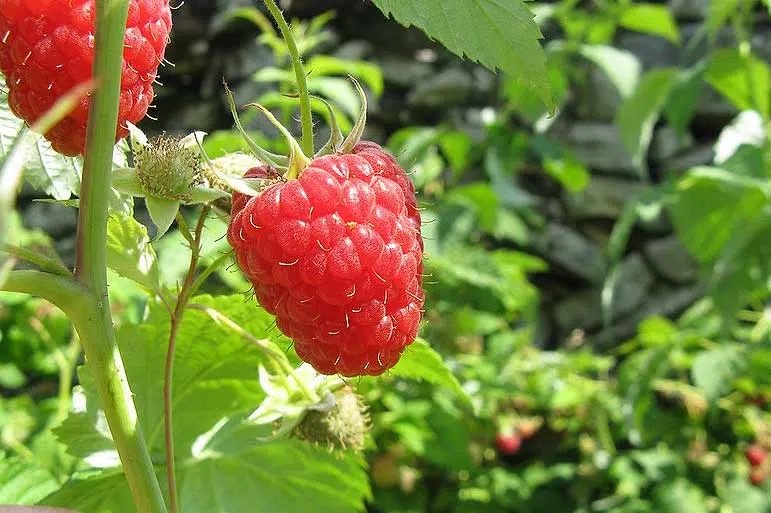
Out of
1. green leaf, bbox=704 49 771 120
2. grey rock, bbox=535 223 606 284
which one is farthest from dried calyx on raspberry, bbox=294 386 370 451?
grey rock, bbox=535 223 606 284

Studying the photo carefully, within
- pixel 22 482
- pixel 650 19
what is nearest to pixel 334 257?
pixel 22 482

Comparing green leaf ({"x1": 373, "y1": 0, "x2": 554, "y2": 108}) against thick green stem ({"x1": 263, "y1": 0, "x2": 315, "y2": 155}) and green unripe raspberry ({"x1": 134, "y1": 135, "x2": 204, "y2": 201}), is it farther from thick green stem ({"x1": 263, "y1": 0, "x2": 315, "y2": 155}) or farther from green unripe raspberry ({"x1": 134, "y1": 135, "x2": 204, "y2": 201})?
green unripe raspberry ({"x1": 134, "y1": 135, "x2": 204, "y2": 201})

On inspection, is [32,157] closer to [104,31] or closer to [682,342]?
[104,31]

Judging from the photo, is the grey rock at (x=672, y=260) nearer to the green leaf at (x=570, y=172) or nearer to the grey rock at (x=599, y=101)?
the grey rock at (x=599, y=101)

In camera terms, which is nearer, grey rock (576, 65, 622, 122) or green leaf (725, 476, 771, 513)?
green leaf (725, 476, 771, 513)

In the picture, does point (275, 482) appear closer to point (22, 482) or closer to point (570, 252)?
point (22, 482)

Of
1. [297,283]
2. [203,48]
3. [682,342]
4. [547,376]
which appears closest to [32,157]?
[297,283]
